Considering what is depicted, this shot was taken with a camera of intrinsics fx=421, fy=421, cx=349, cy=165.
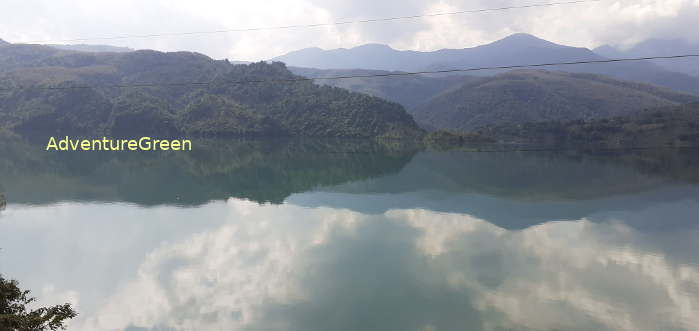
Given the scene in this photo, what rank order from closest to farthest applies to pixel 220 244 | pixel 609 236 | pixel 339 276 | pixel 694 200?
pixel 339 276, pixel 220 244, pixel 609 236, pixel 694 200

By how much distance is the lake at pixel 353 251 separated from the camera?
8.80 metres

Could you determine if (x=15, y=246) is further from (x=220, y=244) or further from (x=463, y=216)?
(x=463, y=216)

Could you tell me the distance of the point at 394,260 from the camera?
39.4 feet

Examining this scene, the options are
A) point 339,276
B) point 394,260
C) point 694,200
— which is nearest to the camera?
point 339,276

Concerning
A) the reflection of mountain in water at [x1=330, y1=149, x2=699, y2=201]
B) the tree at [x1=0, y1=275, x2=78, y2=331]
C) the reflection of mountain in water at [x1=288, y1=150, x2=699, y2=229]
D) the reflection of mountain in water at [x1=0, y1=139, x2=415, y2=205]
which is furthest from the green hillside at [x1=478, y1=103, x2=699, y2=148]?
the tree at [x1=0, y1=275, x2=78, y2=331]

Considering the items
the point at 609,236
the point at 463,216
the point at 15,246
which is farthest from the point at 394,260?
the point at 15,246

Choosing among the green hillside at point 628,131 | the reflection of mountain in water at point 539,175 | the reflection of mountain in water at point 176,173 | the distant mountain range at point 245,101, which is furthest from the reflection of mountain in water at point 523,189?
the green hillside at point 628,131

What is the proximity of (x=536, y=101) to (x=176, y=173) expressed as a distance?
290 ft

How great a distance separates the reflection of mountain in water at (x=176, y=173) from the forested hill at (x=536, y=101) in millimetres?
57304

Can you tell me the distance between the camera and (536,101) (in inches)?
3797

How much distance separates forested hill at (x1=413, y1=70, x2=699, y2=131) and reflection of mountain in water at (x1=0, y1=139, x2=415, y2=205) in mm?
57304

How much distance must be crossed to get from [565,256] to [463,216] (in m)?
5.50

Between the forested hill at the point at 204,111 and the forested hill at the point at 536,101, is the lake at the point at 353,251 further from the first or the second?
the forested hill at the point at 536,101

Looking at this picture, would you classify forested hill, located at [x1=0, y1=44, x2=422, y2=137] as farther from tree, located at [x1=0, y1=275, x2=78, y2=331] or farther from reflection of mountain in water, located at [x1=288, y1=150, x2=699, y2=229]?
tree, located at [x1=0, y1=275, x2=78, y2=331]
